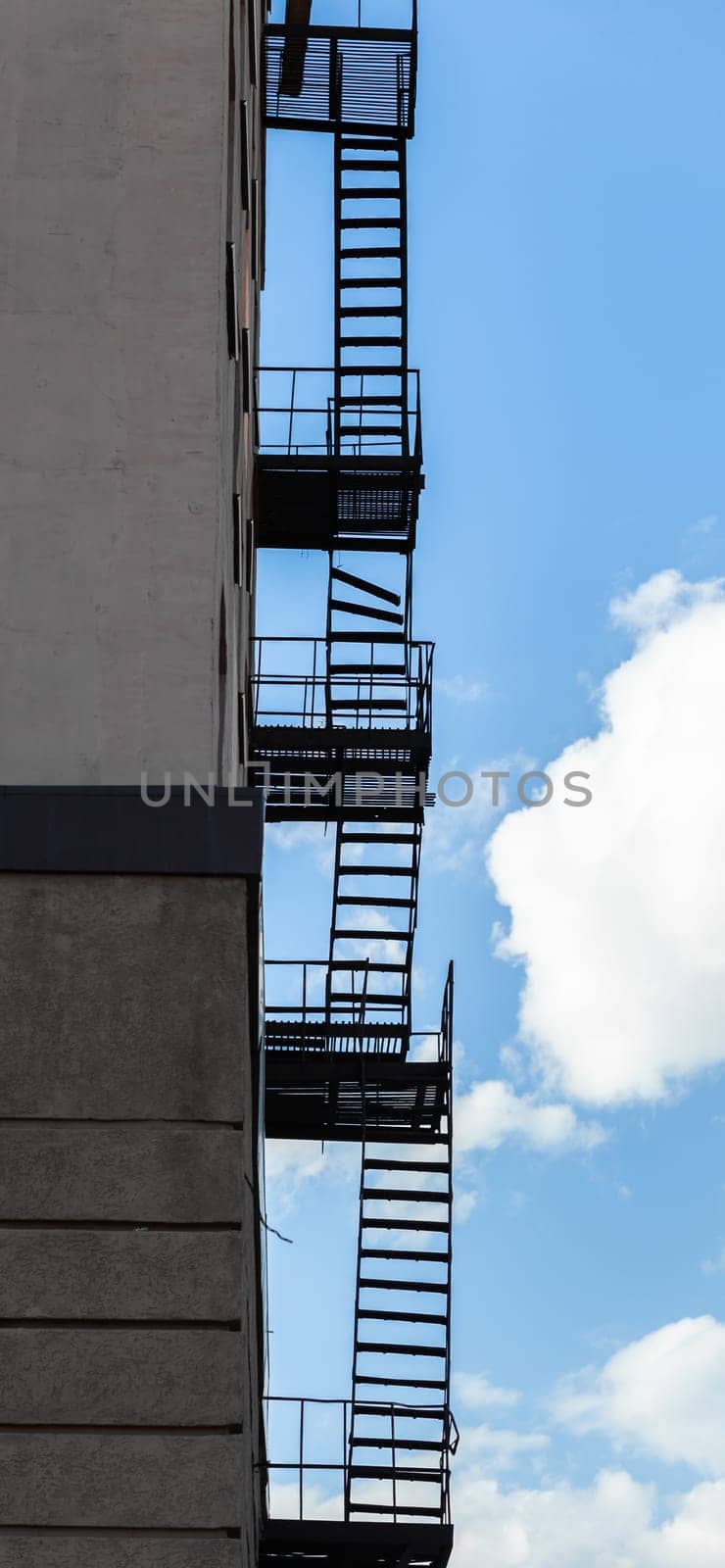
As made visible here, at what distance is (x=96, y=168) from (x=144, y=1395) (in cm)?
713

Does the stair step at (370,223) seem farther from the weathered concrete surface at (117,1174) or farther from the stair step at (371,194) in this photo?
the weathered concrete surface at (117,1174)

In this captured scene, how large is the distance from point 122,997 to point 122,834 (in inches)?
34.5

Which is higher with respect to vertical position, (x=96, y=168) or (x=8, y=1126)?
(x=96, y=168)

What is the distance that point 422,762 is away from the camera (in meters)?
20.9

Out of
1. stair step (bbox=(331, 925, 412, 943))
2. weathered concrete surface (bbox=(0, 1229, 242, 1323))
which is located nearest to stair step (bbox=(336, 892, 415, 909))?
stair step (bbox=(331, 925, 412, 943))

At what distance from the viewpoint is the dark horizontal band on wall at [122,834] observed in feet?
35.4

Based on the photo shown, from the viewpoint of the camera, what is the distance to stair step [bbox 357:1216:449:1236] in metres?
20.3

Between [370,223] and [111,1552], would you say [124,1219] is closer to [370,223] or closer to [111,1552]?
[111,1552]

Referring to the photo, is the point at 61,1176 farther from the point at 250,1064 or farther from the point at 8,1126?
the point at 250,1064

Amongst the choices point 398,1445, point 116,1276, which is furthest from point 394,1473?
point 116,1276

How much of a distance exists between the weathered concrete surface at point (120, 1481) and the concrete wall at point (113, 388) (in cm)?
346

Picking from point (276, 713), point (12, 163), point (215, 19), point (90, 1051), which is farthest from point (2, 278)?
point (276, 713)

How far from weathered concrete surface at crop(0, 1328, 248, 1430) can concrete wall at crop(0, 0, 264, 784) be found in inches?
116

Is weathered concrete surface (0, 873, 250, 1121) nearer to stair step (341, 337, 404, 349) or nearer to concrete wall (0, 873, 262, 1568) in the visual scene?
concrete wall (0, 873, 262, 1568)
